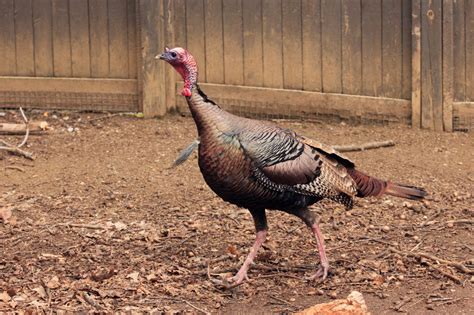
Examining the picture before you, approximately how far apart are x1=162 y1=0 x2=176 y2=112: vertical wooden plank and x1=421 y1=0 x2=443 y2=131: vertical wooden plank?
98.3 inches

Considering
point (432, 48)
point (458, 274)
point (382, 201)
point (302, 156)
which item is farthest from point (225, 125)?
point (432, 48)

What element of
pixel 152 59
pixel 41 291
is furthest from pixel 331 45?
pixel 41 291

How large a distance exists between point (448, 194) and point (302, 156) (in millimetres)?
2159

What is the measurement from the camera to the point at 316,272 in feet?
22.1

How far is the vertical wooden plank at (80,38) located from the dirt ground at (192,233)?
0.81 meters

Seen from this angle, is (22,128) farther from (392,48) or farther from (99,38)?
(392,48)

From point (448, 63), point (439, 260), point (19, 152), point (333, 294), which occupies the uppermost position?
point (448, 63)

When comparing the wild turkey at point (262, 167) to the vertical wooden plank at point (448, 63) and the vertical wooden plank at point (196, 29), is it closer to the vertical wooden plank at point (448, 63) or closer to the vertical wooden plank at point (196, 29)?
the vertical wooden plank at point (448, 63)

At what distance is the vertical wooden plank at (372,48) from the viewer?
975 centimetres

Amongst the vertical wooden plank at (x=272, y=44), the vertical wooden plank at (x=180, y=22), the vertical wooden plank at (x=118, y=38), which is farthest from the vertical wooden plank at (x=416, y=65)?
the vertical wooden plank at (x=118, y=38)

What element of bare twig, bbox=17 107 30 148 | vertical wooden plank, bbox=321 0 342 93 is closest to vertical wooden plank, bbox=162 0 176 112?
bare twig, bbox=17 107 30 148

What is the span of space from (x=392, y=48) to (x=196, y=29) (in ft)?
6.47

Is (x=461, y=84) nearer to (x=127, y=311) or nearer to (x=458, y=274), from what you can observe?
(x=458, y=274)

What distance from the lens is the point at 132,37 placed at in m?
10.7
